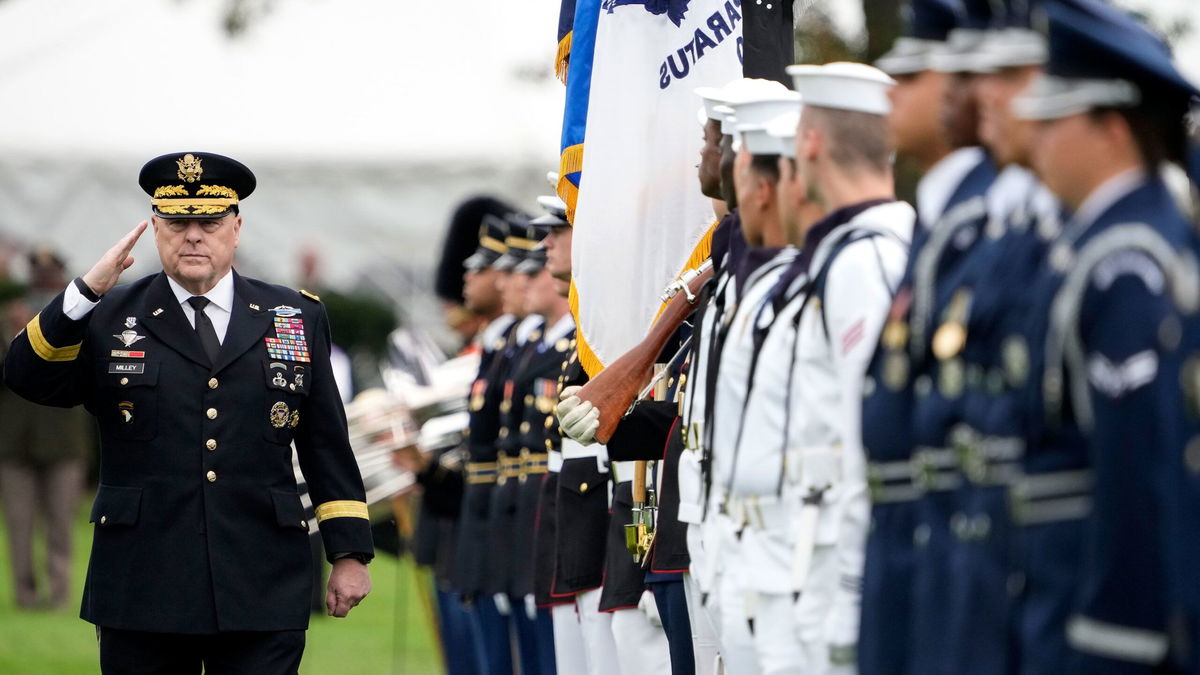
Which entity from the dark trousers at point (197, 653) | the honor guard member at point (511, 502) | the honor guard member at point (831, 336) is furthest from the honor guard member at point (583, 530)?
the honor guard member at point (831, 336)

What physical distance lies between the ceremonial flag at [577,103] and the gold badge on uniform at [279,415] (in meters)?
1.74

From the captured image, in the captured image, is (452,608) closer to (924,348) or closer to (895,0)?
(895,0)

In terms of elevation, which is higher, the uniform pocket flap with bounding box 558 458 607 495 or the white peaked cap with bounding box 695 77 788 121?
the white peaked cap with bounding box 695 77 788 121

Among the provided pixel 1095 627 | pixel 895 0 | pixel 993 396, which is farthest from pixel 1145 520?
pixel 895 0

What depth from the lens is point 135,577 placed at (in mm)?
6379

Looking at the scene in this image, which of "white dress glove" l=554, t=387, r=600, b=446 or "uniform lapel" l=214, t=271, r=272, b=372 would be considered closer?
"white dress glove" l=554, t=387, r=600, b=446

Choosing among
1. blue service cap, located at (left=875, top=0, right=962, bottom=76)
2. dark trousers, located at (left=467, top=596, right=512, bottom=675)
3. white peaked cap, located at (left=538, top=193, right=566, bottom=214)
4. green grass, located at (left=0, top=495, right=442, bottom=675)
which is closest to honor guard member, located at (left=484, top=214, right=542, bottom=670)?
dark trousers, located at (left=467, top=596, right=512, bottom=675)

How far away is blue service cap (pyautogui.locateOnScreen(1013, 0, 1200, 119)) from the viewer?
351 centimetres

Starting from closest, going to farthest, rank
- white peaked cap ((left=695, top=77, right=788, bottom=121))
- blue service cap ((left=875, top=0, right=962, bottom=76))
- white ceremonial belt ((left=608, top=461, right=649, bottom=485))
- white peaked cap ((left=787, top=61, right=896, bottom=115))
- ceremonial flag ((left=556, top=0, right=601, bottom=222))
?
blue service cap ((left=875, top=0, right=962, bottom=76)) → white peaked cap ((left=787, top=61, right=896, bottom=115)) → white peaked cap ((left=695, top=77, right=788, bottom=121)) → white ceremonial belt ((left=608, top=461, right=649, bottom=485)) → ceremonial flag ((left=556, top=0, right=601, bottom=222))

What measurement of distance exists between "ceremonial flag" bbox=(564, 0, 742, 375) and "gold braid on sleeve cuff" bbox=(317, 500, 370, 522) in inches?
48.4

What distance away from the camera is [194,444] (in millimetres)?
6461

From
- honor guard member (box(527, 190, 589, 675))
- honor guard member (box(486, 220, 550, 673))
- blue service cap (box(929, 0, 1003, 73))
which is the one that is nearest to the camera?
blue service cap (box(929, 0, 1003, 73))

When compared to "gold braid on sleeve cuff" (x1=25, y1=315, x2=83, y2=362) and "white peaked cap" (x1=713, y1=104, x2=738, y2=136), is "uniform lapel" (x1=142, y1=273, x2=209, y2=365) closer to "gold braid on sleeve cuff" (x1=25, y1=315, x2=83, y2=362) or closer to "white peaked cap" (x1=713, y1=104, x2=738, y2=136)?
"gold braid on sleeve cuff" (x1=25, y1=315, x2=83, y2=362)

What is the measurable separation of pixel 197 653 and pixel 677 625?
1.68m
